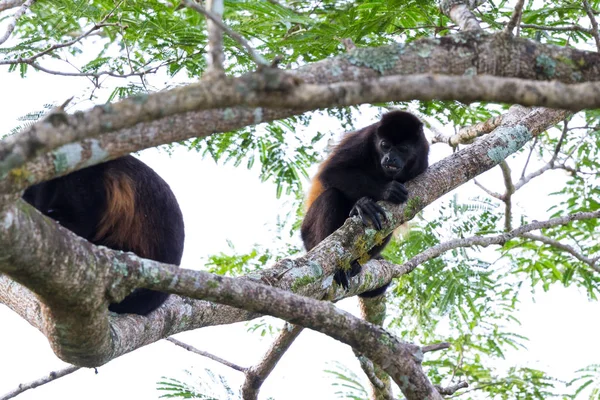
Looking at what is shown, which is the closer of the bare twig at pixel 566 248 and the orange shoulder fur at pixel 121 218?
the orange shoulder fur at pixel 121 218

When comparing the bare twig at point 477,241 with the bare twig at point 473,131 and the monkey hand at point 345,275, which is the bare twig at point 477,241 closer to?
the monkey hand at point 345,275

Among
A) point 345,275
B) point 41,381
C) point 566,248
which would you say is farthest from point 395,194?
point 41,381

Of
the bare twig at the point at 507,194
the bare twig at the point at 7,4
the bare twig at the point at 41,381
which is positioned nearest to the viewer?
the bare twig at the point at 41,381

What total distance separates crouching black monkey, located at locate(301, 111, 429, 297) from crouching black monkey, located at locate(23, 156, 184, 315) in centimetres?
162

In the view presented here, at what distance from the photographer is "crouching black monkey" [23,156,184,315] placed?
4.88 metres

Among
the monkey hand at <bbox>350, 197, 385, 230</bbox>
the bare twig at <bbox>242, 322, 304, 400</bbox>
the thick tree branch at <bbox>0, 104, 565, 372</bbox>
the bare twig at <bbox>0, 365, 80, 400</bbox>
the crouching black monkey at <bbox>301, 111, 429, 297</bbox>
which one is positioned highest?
the crouching black monkey at <bbox>301, 111, 429, 297</bbox>

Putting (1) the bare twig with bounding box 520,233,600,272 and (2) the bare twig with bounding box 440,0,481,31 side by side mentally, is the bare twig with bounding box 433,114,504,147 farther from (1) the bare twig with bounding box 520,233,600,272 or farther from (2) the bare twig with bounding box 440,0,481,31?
(2) the bare twig with bounding box 440,0,481,31

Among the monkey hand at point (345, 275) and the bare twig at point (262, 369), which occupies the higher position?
the monkey hand at point (345, 275)

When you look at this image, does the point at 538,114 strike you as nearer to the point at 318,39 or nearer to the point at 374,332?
the point at 318,39

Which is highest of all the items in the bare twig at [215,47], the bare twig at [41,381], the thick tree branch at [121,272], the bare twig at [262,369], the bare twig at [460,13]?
the bare twig at [460,13]

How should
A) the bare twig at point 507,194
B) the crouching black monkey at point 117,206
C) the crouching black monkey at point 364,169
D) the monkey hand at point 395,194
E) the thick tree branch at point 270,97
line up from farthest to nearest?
the bare twig at point 507,194 < the crouching black monkey at point 364,169 < the monkey hand at point 395,194 < the crouching black monkey at point 117,206 < the thick tree branch at point 270,97

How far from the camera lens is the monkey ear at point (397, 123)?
6559mm

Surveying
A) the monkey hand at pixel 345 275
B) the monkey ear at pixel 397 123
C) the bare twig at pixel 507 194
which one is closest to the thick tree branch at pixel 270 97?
the monkey hand at pixel 345 275

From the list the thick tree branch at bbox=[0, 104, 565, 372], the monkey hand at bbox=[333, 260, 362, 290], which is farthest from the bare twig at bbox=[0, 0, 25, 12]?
the monkey hand at bbox=[333, 260, 362, 290]
